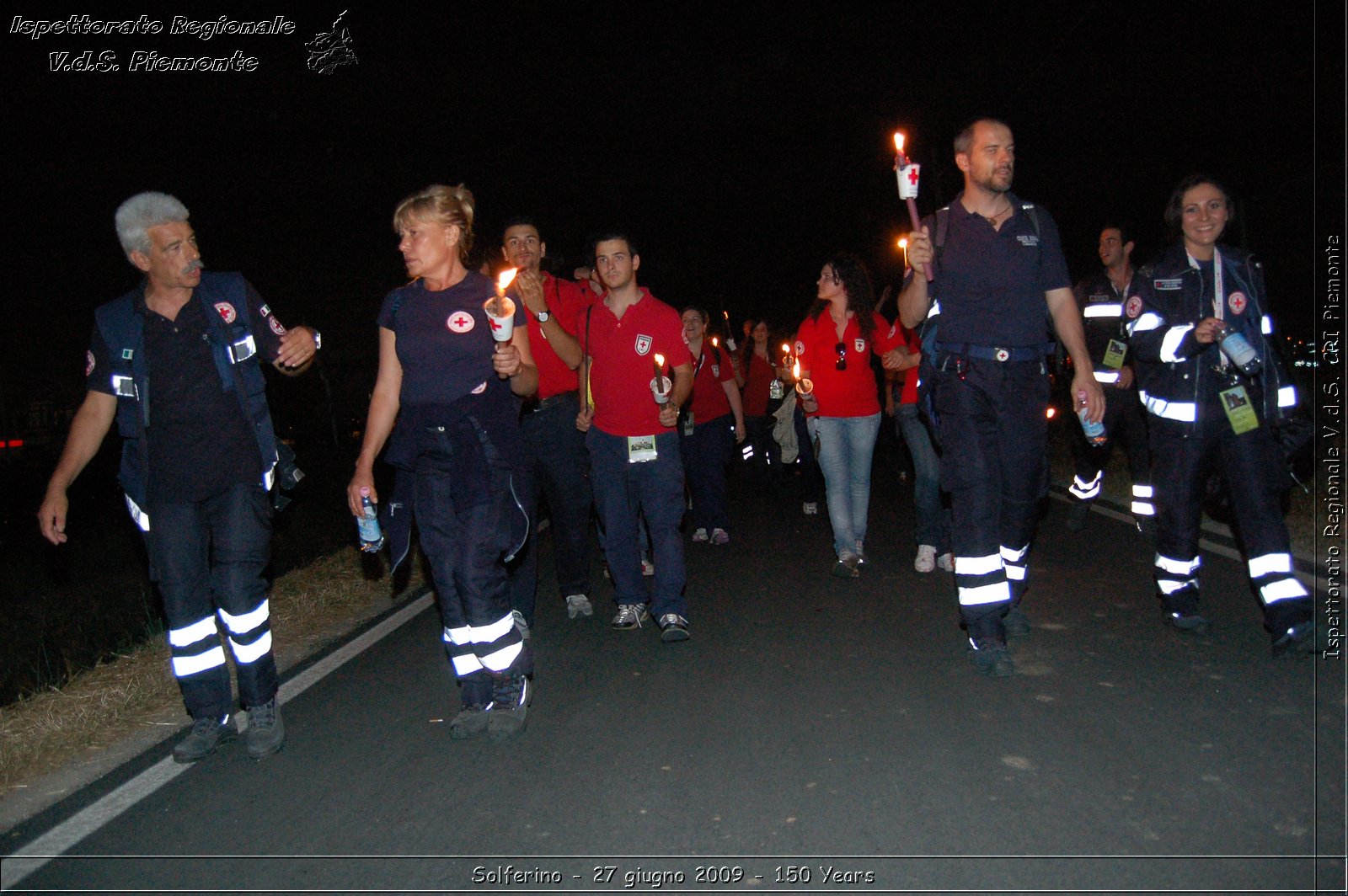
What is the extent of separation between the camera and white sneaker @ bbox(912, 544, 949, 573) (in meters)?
7.59

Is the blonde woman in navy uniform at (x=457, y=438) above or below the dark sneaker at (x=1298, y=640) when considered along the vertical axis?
above

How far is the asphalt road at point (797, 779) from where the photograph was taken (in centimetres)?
326

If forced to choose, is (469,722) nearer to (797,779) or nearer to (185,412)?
(797,779)

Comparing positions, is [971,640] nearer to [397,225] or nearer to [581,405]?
[581,405]

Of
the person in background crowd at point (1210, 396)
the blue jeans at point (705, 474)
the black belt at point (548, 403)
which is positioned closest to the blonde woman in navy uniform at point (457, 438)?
the black belt at point (548, 403)

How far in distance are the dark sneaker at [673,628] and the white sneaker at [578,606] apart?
90cm

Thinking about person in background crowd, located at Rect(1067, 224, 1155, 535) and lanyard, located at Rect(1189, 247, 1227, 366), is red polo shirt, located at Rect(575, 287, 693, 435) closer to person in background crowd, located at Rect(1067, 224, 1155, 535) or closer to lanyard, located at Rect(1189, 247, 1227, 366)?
lanyard, located at Rect(1189, 247, 1227, 366)

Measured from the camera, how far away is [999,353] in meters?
5.15

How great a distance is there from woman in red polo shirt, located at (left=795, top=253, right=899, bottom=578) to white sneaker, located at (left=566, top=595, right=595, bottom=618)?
1.86 m

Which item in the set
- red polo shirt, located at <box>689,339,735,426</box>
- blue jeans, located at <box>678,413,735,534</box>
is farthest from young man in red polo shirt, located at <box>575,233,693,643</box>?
blue jeans, located at <box>678,413,735,534</box>

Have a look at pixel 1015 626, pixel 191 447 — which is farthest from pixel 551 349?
pixel 1015 626

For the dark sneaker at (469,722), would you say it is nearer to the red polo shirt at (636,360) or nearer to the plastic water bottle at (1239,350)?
the red polo shirt at (636,360)

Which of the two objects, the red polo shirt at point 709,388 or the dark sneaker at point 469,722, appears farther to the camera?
the red polo shirt at point 709,388

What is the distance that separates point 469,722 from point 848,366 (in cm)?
403
